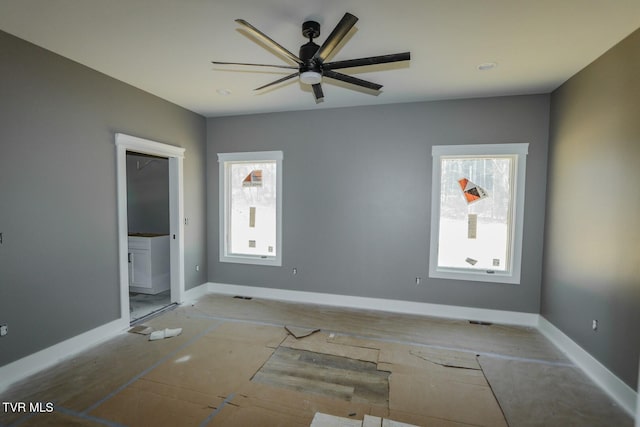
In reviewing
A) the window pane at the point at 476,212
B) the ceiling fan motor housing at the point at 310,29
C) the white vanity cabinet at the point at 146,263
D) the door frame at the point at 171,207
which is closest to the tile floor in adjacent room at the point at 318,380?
the door frame at the point at 171,207

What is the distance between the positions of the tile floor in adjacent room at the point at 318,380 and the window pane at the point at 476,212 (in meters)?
0.89

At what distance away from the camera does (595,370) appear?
259 centimetres

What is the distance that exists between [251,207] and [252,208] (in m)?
0.03

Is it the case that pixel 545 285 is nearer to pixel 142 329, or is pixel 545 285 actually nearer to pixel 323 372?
pixel 323 372

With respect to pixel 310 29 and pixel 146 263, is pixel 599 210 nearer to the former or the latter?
pixel 310 29

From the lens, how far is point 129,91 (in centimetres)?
342

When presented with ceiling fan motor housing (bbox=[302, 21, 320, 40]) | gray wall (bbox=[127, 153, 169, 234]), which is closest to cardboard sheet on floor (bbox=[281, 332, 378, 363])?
ceiling fan motor housing (bbox=[302, 21, 320, 40])

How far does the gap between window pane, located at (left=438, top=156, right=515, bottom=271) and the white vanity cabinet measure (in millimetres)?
4337

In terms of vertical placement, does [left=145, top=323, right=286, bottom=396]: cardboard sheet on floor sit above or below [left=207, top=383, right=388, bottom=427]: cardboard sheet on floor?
below

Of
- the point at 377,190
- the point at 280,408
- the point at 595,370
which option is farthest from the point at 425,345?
the point at 377,190

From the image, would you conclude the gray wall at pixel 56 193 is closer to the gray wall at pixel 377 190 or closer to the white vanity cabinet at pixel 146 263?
the white vanity cabinet at pixel 146 263

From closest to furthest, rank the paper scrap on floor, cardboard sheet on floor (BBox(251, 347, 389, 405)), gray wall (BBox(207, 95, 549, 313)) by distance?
cardboard sheet on floor (BBox(251, 347, 389, 405)), the paper scrap on floor, gray wall (BBox(207, 95, 549, 313))

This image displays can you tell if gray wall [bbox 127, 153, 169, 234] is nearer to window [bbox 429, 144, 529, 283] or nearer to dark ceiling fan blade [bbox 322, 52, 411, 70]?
dark ceiling fan blade [bbox 322, 52, 411, 70]

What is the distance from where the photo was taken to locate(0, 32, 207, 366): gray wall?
2408 mm
